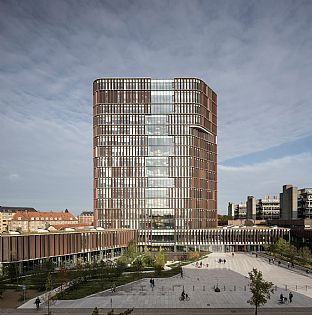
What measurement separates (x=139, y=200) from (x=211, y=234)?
3031cm

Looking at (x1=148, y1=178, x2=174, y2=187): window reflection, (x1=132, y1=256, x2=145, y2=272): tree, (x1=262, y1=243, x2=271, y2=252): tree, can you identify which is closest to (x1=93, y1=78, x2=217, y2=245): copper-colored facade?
(x1=148, y1=178, x2=174, y2=187): window reflection

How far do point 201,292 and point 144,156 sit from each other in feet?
281

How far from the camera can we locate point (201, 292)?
62000mm

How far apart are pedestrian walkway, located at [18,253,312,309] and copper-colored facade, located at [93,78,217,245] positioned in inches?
2166

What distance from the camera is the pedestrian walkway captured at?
173 feet

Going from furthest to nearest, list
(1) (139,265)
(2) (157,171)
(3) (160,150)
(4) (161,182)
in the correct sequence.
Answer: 1. (4) (161,182)
2. (2) (157,171)
3. (3) (160,150)
4. (1) (139,265)

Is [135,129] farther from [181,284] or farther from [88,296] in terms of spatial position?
[88,296]

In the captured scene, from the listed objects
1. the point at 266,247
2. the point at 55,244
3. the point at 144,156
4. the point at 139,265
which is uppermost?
the point at 144,156

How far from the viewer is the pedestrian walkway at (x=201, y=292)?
52.7 m

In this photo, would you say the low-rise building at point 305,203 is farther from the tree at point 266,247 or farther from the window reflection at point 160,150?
the window reflection at point 160,150

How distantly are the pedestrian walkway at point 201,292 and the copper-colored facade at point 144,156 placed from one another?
55018 millimetres

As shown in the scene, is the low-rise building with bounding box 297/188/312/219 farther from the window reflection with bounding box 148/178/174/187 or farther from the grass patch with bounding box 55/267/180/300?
the grass patch with bounding box 55/267/180/300

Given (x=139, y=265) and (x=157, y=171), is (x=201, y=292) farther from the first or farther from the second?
(x=157, y=171)

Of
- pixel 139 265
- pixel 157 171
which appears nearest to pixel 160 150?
pixel 157 171
